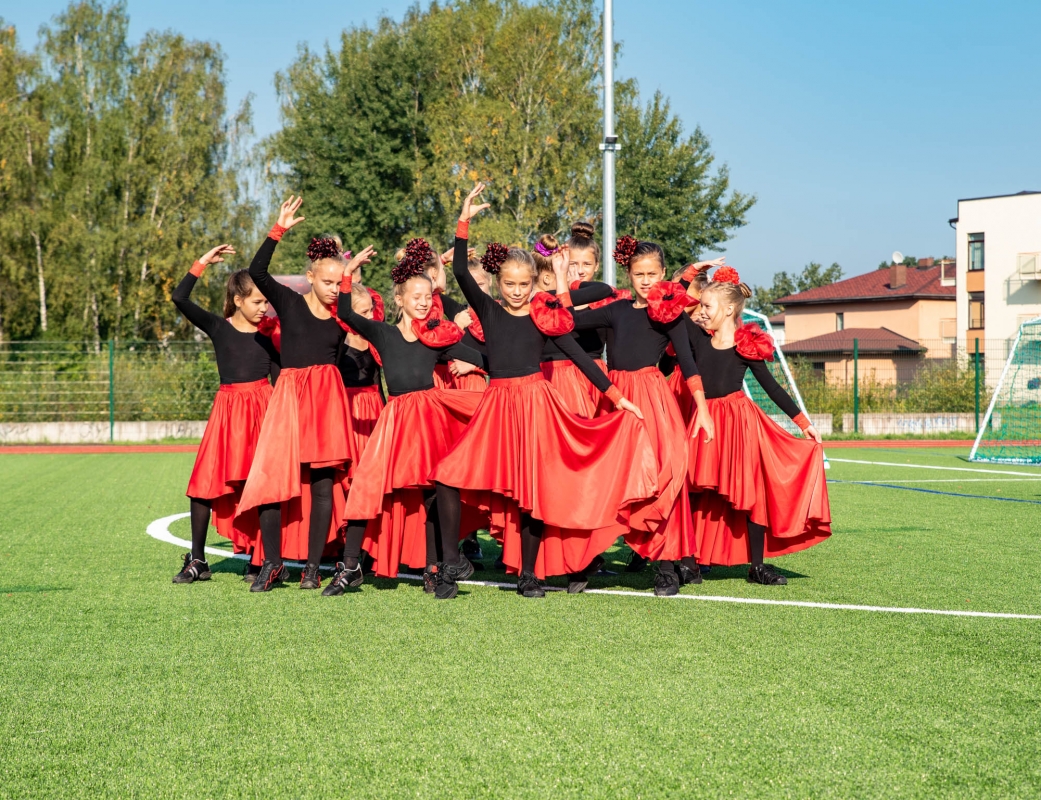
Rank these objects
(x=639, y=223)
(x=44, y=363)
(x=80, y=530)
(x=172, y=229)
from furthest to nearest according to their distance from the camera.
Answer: (x=639, y=223)
(x=172, y=229)
(x=44, y=363)
(x=80, y=530)

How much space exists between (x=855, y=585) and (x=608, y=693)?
9.17ft

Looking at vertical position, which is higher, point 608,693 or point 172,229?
point 172,229

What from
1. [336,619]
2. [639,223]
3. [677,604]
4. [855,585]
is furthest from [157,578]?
[639,223]

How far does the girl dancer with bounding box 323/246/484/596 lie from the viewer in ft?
19.9

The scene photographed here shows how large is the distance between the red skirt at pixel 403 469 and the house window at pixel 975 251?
4921 cm

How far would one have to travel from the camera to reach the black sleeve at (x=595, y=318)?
6.31m

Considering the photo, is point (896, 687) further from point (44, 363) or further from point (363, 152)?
point (363, 152)

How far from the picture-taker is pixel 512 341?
19.4ft

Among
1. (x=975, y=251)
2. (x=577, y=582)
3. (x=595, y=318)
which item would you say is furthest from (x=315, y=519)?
(x=975, y=251)

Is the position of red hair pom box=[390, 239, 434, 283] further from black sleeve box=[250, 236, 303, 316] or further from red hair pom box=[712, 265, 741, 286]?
red hair pom box=[712, 265, 741, 286]

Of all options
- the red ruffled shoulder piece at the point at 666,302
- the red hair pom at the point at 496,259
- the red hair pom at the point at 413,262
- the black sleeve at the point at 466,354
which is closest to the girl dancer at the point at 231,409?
the red hair pom at the point at 413,262

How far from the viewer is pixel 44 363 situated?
23031 millimetres

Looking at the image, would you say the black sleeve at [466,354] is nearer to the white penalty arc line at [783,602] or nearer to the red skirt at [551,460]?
the red skirt at [551,460]

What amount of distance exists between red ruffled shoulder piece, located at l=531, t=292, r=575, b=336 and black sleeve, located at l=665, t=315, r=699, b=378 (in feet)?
2.17
